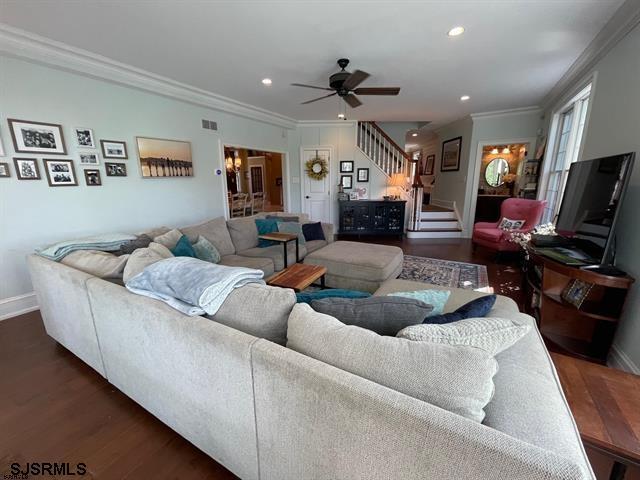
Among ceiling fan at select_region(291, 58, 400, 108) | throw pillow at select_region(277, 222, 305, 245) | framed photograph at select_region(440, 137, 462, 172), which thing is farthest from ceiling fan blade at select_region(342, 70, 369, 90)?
framed photograph at select_region(440, 137, 462, 172)

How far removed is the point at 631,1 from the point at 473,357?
3.04 metres

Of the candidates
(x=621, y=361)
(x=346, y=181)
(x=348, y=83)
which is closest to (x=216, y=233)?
(x=348, y=83)

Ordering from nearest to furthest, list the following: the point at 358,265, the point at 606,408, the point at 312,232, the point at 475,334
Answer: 1. the point at 475,334
2. the point at 606,408
3. the point at 358,265
4. the point at 312,232

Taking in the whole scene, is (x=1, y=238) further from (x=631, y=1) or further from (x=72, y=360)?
(x=631, y=1)

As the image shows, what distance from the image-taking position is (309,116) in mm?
5695

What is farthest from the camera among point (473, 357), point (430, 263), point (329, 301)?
point (430, 263)

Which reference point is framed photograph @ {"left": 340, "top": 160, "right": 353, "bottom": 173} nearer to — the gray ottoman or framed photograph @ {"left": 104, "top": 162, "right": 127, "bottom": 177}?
the gray ottoman

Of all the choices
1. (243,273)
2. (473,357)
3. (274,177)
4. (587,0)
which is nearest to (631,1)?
(587,0)

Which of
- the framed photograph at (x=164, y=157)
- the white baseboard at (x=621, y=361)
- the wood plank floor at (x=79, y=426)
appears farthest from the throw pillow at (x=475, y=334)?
the framed photograph at (x=164, y=157)

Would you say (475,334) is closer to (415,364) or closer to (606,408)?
(415,364)

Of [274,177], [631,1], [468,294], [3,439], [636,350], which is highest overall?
[631,1]

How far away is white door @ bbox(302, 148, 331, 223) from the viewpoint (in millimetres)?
6340

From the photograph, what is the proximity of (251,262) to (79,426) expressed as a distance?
1834mm

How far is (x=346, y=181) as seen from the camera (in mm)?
6523
